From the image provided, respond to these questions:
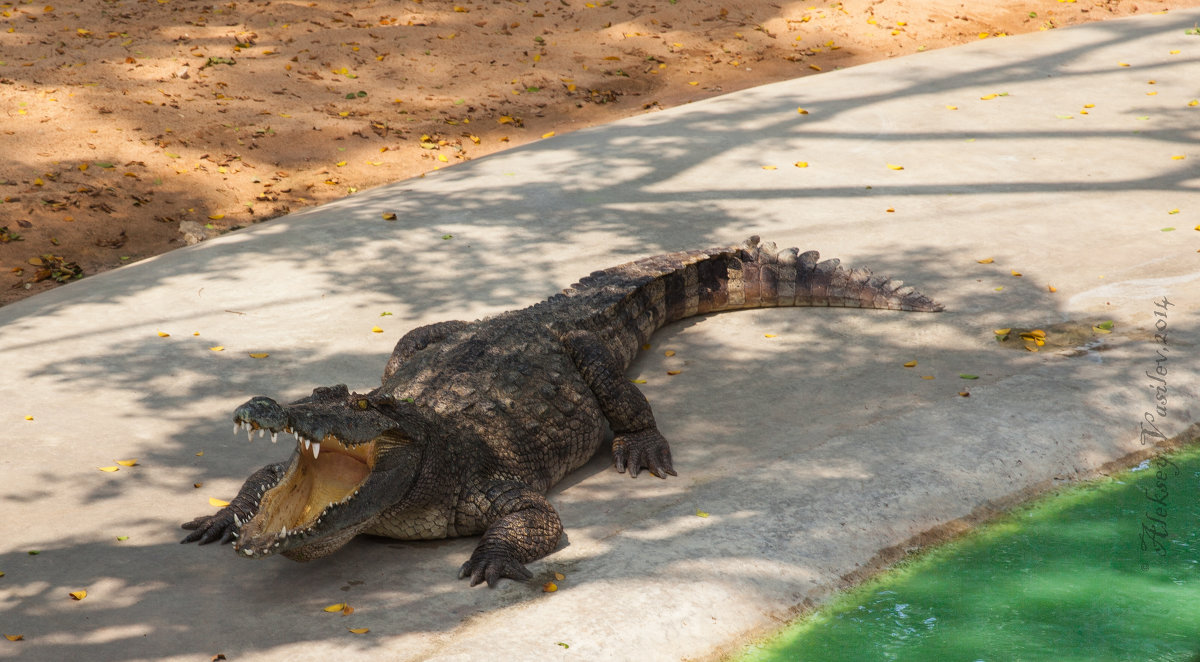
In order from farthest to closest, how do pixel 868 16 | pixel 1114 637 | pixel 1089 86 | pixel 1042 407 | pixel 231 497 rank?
pixel 868 16 < pixel 1089 86 < pixel 1042 407 < pixel 231 497 < pixel 1114 637

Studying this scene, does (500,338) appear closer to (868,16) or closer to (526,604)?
(526,604)

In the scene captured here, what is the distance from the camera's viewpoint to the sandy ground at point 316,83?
986 centimetres

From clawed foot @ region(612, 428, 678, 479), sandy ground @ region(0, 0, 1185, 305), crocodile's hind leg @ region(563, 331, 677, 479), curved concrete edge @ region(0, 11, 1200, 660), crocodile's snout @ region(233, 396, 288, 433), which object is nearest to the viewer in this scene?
crocodile's snout @ region(233, 396, 288, 433)

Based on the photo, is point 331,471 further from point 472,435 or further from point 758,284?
point 758,284

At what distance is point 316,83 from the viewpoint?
41.6 feet

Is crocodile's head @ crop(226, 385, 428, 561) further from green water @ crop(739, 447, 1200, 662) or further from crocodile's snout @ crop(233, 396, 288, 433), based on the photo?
green water @ crop(739, 447, 1200, 662)

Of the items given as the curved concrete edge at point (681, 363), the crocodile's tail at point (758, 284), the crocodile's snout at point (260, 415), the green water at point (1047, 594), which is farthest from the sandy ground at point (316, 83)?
the green water at point (1047, 594)

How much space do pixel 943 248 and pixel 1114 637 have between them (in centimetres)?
385

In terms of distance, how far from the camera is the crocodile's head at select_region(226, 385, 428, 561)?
384cm

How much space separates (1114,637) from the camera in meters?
3.89

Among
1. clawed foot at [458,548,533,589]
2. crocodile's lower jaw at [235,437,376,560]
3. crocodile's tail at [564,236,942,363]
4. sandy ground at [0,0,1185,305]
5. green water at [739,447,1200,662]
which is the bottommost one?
green water at [739,447,1200,662]

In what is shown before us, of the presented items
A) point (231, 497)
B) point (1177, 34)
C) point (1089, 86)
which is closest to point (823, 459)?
point (231, 497)

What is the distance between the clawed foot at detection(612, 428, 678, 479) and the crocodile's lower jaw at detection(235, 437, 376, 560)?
1360 millimetres

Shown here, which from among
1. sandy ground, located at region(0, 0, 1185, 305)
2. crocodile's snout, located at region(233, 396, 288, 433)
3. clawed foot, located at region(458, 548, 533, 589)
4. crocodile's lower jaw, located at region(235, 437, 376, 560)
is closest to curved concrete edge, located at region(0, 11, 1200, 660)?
clawed foot, located at region(458, 548, 533, 589)
